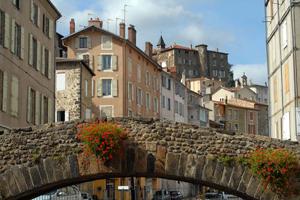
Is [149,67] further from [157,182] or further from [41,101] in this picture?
[41,101]

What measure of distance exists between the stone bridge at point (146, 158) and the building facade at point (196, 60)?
10579cm

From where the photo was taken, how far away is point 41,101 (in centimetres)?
3416

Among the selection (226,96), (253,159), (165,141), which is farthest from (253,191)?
(226,96)

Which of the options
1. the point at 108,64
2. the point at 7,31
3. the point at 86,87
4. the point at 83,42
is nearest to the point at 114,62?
the point at 108,64

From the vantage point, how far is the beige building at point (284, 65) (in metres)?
31.9

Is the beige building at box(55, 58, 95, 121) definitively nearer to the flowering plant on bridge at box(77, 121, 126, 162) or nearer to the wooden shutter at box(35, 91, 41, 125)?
the wooden shutter at box(35, 91, 41, 125)

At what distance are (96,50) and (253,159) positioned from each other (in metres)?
41.5

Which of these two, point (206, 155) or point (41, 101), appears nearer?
point (206, 155)

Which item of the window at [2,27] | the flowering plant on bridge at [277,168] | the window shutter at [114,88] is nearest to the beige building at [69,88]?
the window shutter at [114,88]

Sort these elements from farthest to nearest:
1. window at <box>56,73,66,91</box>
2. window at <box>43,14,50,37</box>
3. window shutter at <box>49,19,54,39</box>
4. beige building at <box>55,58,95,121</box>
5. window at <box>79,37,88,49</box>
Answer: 1. window at <box>79,37,88,49</box>
2. window at <box>56,73,66,91</box>
3. beige building at <box>55,58,95,121</box>
4. window shutter at <box>49,19,54,39</box>
5. window at <box>43,14,50,37</box>

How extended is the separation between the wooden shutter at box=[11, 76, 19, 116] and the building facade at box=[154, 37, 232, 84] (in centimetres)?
9146

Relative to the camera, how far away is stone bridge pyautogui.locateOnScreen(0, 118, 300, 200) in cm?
1488

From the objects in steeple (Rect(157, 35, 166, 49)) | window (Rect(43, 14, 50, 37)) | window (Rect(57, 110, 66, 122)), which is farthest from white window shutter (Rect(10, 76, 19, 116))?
steeple (Rect(157, 35, 166, 49))

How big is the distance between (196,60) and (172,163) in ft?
376
